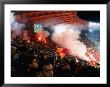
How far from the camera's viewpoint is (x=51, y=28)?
2.28 m

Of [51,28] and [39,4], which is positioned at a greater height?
[39,4]

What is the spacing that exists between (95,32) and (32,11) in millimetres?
392

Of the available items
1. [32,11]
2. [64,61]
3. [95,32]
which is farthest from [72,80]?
[32,11]

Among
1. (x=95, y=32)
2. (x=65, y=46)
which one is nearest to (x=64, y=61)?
(x=65, y=46)

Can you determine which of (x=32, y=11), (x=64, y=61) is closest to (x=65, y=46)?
(x=64, y=61)

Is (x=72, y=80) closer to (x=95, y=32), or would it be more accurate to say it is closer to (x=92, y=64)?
(x=92, y=64)

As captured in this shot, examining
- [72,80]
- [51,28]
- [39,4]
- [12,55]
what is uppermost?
[39,4]

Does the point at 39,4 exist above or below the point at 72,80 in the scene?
above

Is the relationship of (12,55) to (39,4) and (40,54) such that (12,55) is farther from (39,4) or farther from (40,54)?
(39,4)

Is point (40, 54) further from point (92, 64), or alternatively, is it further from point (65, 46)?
point (92, 64)

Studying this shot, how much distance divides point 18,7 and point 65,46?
1.18 ft

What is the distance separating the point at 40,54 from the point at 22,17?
0.80 feet

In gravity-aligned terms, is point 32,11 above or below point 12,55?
above

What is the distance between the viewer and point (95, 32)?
228 centimetres
